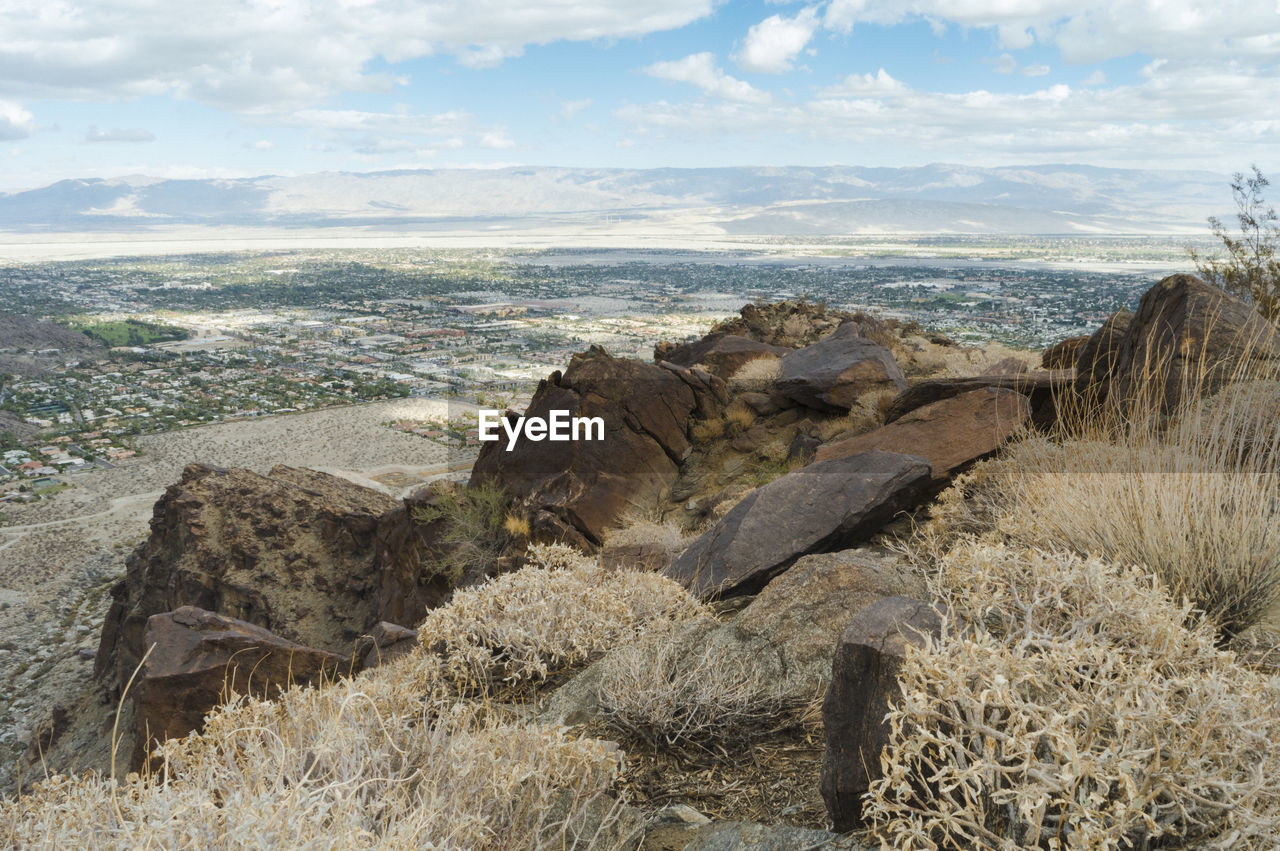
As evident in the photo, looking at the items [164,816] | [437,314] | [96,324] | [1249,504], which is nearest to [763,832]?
[164,816]

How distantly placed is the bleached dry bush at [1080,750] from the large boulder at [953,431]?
19.1 ft

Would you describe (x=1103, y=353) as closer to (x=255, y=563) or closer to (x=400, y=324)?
(x=255, y=563)

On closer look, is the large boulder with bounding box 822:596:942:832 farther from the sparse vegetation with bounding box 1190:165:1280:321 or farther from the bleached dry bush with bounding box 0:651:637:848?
the sparse vegetation with bounding box 1190:165:1280:321

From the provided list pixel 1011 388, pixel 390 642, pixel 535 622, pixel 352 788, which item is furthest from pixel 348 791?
pixel 1011 388

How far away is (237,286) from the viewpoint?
479 ft

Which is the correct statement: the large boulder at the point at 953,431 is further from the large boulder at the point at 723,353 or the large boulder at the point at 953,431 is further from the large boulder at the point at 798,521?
the large boulder at the point at 723,353

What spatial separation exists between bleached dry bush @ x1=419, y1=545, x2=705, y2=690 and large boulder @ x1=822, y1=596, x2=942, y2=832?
2554 millimetres

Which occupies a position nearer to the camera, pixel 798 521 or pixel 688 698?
pixel 688 698

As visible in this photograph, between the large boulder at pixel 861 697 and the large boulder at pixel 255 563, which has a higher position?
the large boulder at pixel 861 697

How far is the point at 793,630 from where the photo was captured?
5.21 metres

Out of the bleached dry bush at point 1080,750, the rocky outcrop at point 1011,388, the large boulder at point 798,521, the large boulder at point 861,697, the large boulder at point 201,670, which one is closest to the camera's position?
the bleached dry bush at point 1080,750

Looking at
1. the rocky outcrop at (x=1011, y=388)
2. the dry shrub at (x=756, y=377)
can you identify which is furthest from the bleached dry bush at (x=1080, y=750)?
the dry shrub at (x=756, y=377)

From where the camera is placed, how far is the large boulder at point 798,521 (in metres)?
7.43

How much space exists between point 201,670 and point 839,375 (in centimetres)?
1089
